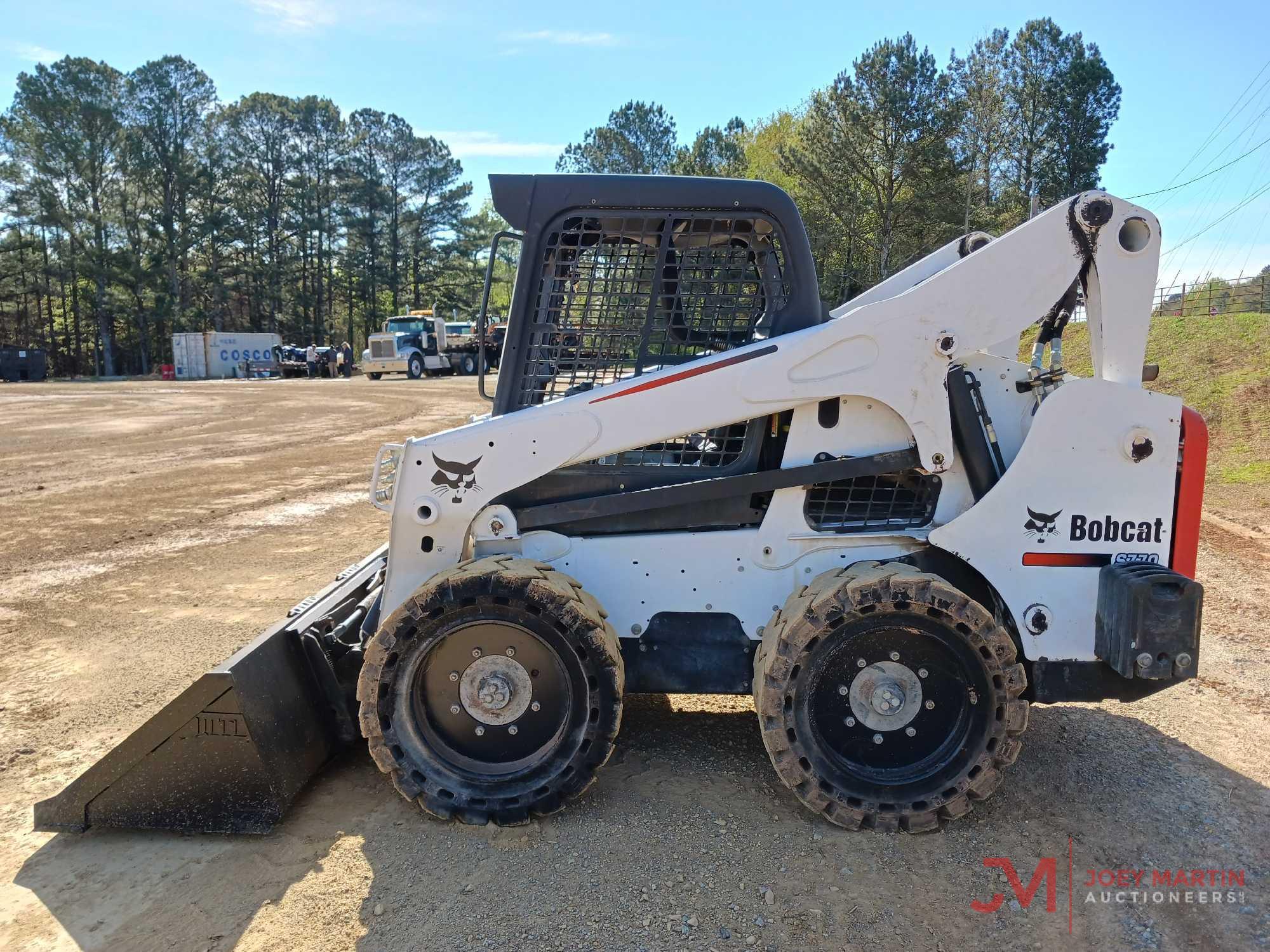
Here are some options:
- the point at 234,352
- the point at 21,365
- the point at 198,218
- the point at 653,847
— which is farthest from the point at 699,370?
the point at 198,218

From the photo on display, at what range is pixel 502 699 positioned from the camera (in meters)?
3.45

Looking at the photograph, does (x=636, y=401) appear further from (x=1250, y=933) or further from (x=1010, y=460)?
(x=1250, y=933)

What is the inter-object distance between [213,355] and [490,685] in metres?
50.9

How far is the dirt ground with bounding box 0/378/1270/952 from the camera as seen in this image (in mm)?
2854

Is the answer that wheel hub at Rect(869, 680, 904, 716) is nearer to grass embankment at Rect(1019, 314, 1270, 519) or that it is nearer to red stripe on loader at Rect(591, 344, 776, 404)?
red stripe on loader at Rect(591, 344, 776, 404)

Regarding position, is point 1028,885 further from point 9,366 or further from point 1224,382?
point 9,366

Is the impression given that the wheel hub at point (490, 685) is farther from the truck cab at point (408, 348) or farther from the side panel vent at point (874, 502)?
the truck cab at point (408, 348)

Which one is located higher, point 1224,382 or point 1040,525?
point 1224,382

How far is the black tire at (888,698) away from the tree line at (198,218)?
2407 inches

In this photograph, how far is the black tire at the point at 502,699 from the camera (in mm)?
3344

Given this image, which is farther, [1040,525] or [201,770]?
[1040,525]

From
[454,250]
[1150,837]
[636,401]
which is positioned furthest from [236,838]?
[454,250]

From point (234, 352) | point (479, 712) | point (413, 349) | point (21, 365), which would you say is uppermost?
point (413, 349)

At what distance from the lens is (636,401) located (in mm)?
3535
